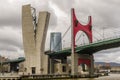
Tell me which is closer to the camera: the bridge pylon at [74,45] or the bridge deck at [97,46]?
the bridge deck at [97,46]

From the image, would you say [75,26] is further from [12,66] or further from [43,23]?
[12,66]

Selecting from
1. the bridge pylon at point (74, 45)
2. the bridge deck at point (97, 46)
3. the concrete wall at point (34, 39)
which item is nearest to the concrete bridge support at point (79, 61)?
the bridge pylon at point (74, 45)

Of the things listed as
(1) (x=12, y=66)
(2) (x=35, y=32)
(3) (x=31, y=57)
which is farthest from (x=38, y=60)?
(1) (x=12, y=66)

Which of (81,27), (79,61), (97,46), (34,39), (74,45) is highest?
(81,27)

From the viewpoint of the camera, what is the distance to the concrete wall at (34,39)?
10700 cm

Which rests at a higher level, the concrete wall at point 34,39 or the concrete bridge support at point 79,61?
the concrete wall at point 34,39

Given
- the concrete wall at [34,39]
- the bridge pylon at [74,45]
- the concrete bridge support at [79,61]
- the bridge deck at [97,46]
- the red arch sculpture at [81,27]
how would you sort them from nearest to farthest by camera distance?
the bridge deck at [97,46]
the bridge pylon at [74,45]
the concrete bridge support at [79,61]
the red arch sculpture at [81,27]
the concrete wall at [34,39]

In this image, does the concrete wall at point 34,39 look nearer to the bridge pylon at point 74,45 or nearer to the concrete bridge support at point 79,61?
the bridge pylon at point 74,45

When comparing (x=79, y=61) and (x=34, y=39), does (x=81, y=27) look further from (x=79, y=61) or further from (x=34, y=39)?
(x=34, y=39)

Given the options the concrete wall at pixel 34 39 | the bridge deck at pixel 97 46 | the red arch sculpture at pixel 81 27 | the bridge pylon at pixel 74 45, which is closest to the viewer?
the bridge deck at pixel 97 46

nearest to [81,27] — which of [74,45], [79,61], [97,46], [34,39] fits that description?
[74,45]

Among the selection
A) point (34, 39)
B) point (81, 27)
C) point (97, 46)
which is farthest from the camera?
point (34, 39)

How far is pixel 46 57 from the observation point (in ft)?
367

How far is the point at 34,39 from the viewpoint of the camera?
109 m
